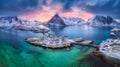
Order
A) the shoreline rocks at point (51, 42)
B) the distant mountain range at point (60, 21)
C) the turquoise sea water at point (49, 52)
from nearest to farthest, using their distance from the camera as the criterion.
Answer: the turquoise sea water at point (49, 52) → the shoreline rocks at point (51, 42) → the distant mountain range at point (60, 21)

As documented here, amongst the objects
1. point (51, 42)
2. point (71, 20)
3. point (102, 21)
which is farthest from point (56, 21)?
point (102, 21)

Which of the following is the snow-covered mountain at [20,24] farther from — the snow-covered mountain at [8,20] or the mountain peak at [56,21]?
the mountain peak at [56,21]

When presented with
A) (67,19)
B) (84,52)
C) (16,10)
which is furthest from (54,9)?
(84,52)

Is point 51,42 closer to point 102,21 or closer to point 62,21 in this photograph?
point 62,21

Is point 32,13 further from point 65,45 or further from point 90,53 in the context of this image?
point 90,53

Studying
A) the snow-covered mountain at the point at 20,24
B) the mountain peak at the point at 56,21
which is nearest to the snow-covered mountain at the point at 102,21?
the mountain peak at the point at 56,21

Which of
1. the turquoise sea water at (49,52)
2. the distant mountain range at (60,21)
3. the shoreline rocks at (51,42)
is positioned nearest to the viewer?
the turquoise sea water at (49,52)
